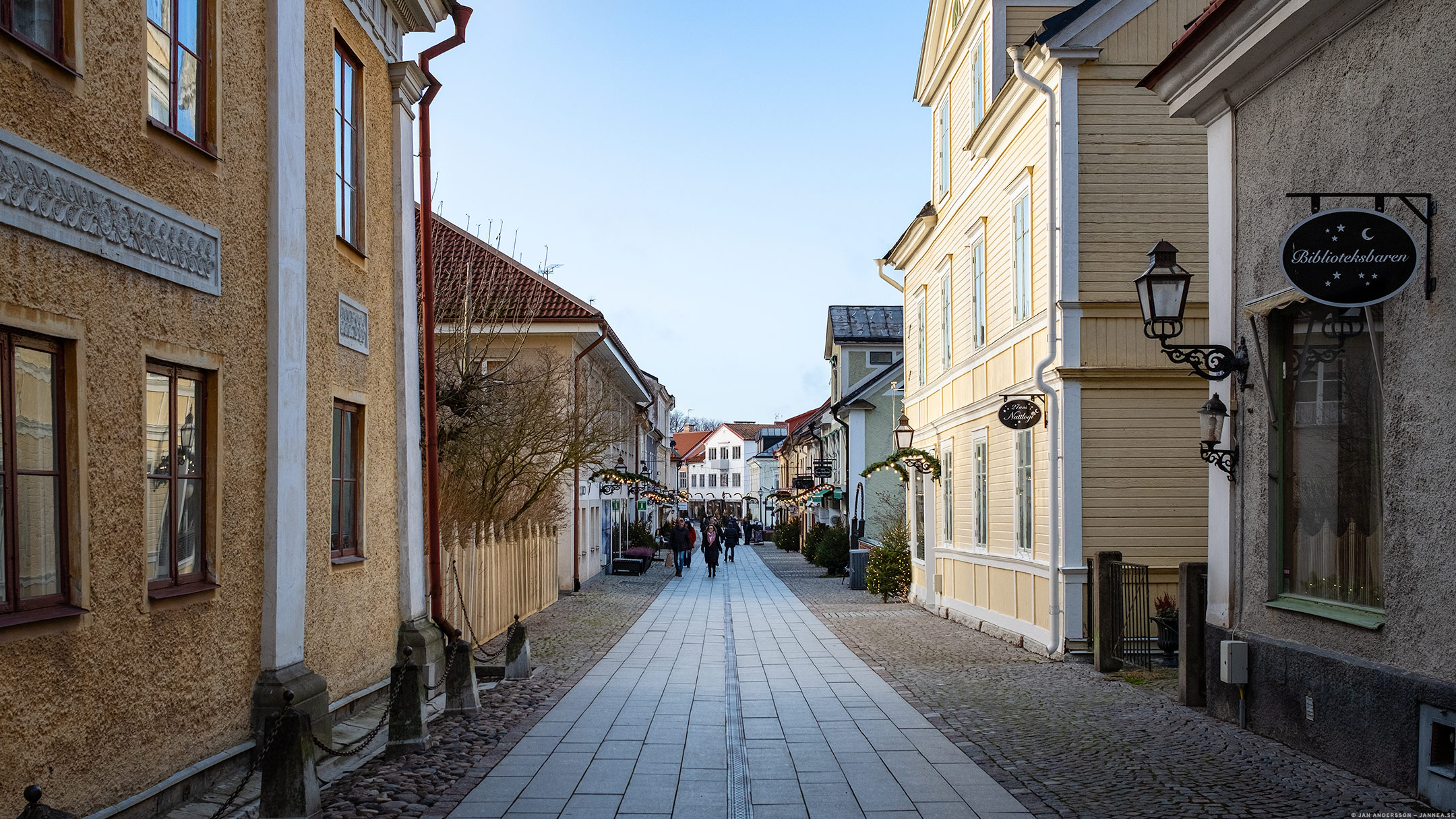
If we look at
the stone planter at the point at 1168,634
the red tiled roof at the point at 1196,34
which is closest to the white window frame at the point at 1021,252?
the stone planter at the point at 1168,634

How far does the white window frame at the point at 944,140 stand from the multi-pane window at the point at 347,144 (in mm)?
13004

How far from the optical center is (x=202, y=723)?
7.38 m

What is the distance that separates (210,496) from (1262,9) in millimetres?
7808

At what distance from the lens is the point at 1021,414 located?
15102 mm

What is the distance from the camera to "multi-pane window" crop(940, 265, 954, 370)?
21.8 meters

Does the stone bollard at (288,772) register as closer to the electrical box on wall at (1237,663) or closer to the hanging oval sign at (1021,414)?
the electrical box on wall at (1237,663)

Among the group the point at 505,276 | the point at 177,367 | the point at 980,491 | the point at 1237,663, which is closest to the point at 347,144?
the point at 177,367

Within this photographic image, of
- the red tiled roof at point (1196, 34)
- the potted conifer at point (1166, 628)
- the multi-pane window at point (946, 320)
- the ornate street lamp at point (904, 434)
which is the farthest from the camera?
the ornate street lamp at point (904, 434)

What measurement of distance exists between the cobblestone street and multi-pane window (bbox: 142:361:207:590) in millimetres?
5187

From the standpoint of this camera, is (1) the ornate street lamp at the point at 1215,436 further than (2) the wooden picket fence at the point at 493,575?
No

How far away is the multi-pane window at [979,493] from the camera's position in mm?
18953

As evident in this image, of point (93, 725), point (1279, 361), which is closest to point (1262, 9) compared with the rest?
point (1279, 361)

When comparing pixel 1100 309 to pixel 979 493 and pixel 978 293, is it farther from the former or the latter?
pixel 979 493

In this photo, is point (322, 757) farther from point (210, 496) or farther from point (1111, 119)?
point (1111, 119)
